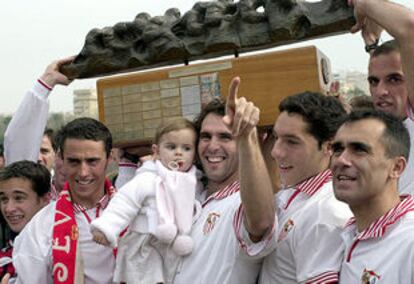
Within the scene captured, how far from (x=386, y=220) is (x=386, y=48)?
1.16 meters

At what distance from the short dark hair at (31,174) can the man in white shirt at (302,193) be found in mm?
1739

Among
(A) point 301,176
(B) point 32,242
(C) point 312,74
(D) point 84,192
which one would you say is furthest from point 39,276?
(C) point 312,74

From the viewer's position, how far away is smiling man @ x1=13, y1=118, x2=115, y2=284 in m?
3.17

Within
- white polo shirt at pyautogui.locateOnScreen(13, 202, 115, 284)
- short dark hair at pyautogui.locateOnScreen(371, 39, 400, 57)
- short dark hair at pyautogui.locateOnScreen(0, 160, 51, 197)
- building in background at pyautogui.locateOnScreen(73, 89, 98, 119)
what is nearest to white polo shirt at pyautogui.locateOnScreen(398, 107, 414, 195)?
short dark hair at pyautogui.locateOnScreen(371, 39, 400, 57)

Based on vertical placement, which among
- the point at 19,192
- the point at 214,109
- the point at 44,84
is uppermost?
the point at 44,84

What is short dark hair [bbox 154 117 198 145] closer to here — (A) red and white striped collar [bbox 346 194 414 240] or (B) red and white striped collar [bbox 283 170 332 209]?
(B) red and white striped collar [bbox 283 170 332 209]

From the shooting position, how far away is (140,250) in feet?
9.84

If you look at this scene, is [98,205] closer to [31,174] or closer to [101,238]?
[101,238]

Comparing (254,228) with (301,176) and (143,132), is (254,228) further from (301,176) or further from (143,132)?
(143,132)

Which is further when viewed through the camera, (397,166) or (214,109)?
(214,109)

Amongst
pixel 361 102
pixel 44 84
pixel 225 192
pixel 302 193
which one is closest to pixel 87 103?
pixel 44 84

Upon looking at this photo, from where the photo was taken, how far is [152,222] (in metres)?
2.93

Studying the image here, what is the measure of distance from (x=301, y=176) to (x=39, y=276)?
154cm

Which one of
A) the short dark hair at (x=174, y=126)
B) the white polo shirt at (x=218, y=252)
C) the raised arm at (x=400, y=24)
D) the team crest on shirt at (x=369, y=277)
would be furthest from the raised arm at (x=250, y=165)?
the short dark hair at (x=174, y=126)
